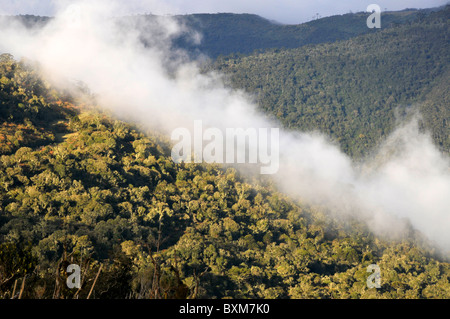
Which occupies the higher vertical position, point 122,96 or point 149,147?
point 122,96

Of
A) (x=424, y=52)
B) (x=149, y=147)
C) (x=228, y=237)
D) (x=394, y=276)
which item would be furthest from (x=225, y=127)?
(x=424, y=52)

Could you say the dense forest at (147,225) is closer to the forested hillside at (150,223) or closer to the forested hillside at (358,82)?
the forested hillside at (150,223)

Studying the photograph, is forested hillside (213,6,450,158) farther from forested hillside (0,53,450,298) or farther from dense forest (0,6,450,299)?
forested hillside (0,53,450,298)

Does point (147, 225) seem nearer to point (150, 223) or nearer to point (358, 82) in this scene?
point (150, 223)

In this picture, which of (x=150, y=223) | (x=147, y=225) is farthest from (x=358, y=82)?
(x=147, y=225)

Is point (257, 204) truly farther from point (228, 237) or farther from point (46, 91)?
point (46, 91)
